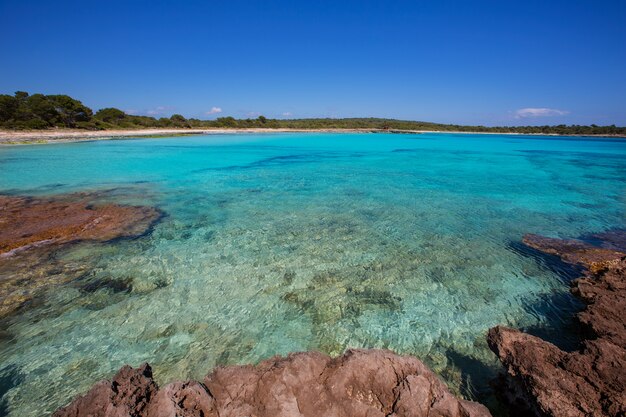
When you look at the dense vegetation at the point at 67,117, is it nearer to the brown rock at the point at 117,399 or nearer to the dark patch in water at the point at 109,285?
the dark patch in water at the point at 109,285

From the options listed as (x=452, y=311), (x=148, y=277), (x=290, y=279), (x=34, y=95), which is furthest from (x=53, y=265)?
(x=34, y=95)

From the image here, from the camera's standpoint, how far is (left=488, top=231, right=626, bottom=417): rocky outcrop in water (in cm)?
247

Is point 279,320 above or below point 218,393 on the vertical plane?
below

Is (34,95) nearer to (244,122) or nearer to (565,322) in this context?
(244,122)

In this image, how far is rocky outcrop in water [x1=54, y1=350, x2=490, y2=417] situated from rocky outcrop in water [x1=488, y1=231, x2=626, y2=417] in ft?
2.19

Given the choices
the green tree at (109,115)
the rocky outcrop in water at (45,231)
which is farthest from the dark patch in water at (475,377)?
the green tree at (109,115)

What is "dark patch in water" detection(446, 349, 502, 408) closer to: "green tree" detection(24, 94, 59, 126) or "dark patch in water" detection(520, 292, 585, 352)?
"dark patch in water" detection(520, 292, 585, 352)

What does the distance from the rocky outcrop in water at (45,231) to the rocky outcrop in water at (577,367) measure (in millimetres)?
6808

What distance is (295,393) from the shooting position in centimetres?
249

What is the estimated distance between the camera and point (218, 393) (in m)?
2.53

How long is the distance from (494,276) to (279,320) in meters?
4.26

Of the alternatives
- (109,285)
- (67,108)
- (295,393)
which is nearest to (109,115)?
(67,108)

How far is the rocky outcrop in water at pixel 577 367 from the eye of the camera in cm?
247

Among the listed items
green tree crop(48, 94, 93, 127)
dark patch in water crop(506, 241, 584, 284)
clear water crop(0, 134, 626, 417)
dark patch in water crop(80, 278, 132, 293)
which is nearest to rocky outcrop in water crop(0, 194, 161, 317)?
clear water crop(0, 134, 626, 417)
